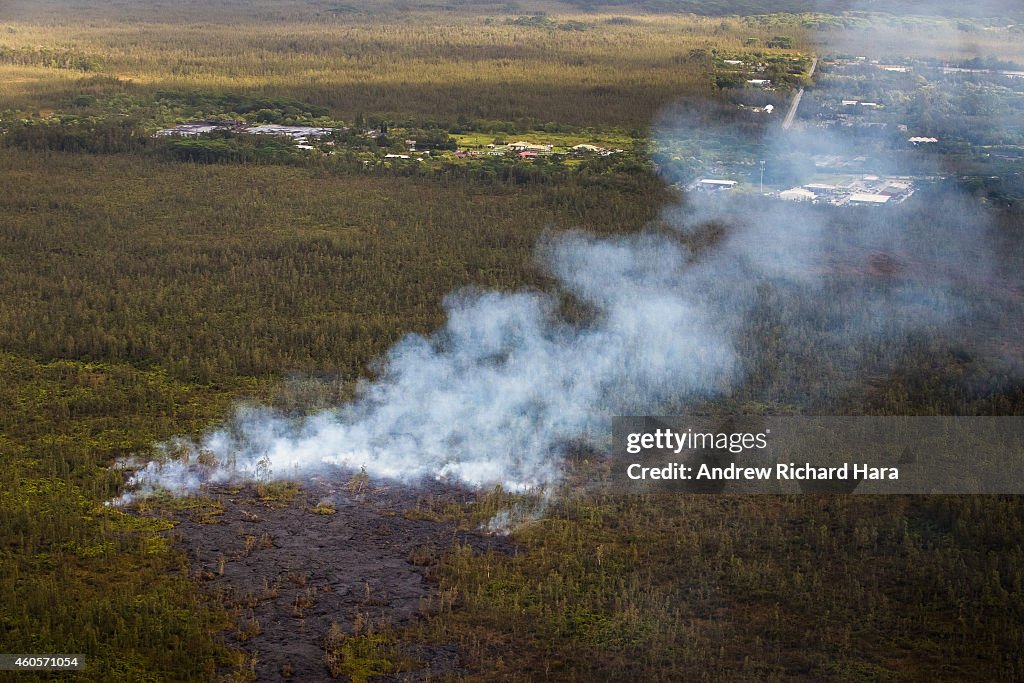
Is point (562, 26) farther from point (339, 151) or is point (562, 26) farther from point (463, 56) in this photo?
point (339, 151)

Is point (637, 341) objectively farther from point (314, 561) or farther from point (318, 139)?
point (318, 139)

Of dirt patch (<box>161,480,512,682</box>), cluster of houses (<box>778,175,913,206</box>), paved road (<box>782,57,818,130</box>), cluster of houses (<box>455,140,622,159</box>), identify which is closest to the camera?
dirt patch (<box>161,480,512,682</box>)

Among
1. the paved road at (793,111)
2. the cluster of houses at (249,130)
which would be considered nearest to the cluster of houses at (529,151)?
the cluster of houses at (249,130)

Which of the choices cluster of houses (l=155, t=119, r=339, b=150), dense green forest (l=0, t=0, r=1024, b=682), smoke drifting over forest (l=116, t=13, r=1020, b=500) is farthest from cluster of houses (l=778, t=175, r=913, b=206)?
cluster of houses (l=155, t=119, r=339, b=150)

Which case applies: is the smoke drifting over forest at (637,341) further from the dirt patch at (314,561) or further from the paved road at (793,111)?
the paved road at (793,111)

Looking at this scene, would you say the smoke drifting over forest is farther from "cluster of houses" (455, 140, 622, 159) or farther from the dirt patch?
"cluster of houses" (455, 140, 622, 159)

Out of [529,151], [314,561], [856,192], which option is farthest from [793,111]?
[314,561]
